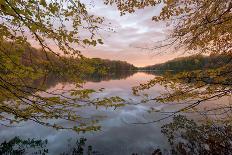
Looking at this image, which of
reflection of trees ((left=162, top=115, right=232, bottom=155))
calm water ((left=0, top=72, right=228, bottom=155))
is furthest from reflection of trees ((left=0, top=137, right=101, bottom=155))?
reflection of trees ((left=162, top=115, right=232, bottom=155))

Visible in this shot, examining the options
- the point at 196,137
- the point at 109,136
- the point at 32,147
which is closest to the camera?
the point at 32,147

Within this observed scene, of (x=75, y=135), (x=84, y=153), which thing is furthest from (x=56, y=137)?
(x=84, y=153)

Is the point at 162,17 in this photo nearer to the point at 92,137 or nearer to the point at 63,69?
the point at 63,69

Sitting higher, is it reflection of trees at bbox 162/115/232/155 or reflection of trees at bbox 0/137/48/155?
reflection of trees at bbox 162/115/232/155

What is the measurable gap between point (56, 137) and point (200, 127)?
7.15m

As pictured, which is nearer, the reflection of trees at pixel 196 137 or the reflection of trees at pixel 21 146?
the reflection of trees at pixel 196 137

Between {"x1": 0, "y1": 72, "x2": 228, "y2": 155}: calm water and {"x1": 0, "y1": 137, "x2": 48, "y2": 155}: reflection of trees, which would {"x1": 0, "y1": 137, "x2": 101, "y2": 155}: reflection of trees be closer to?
{"x1": 0, "y1": 137, "x2": 48, "y2": 155}: reflection of trees

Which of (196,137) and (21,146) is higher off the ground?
(196,137)

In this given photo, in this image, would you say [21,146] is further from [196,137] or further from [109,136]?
[196,137]

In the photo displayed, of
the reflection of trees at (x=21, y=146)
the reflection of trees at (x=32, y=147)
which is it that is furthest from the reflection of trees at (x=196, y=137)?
the reflection of trees at (x=21, y=146)

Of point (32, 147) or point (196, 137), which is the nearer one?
point (32, 147)

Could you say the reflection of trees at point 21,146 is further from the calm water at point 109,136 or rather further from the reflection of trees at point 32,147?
the calm water at point 109,136

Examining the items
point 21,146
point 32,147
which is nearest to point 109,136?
point 32,147

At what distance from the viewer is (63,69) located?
6.49 m
